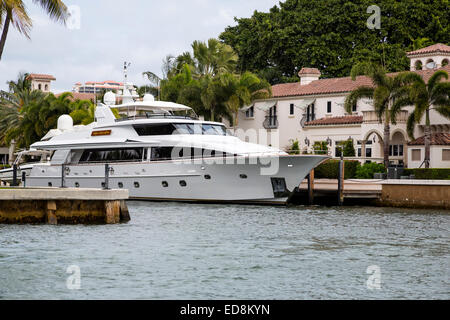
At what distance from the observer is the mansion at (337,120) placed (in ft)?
155

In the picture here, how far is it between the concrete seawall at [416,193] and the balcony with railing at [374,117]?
13.3m

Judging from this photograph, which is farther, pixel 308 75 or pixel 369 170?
pixel 308 75

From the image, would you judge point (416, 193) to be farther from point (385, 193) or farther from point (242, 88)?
point (242, 88)

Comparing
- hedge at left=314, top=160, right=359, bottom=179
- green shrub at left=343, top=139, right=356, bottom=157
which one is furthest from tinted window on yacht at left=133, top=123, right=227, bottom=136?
green shrub at left=343, top=139, right=356, bottom=157

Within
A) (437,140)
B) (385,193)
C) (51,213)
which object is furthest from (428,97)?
(51,213)

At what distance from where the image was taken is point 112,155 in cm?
3791

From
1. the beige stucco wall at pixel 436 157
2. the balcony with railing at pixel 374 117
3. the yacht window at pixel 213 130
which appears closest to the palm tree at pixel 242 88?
the balcony with railing at pixel 374 117

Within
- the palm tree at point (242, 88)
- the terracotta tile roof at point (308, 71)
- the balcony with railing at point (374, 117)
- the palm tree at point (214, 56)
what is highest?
the palm tree at point (214, 56)

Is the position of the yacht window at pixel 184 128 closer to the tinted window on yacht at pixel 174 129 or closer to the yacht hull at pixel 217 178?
the tinted window on yacht at pixel 174 129

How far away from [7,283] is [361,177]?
28.0 m

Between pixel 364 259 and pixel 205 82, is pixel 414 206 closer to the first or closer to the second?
pixel 364 259

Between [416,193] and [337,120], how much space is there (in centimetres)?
1897

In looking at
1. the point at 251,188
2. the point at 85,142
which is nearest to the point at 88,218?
the point at 251,188

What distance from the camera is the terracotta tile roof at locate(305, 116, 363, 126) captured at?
51625 mm
